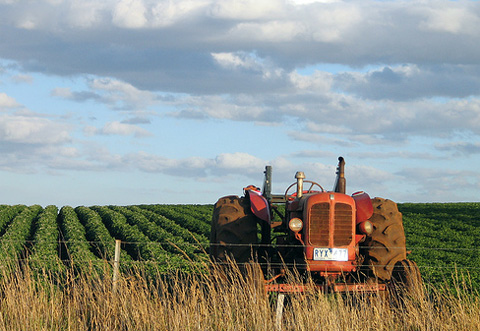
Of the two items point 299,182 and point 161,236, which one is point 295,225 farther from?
point 161,236

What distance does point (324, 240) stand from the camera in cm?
892

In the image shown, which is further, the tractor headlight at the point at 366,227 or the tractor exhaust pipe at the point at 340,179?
the tractor exhaust pipe at the point at 340,179

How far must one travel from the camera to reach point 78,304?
848 cm

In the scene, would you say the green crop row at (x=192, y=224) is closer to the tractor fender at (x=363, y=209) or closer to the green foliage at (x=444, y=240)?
the green foliage at (x=444, y=240)

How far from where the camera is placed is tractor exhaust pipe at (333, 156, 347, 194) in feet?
33.8

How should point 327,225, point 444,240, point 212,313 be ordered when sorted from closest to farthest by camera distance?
point 212,313, point 327,225, point 444,240

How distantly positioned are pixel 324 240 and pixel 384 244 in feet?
3.38

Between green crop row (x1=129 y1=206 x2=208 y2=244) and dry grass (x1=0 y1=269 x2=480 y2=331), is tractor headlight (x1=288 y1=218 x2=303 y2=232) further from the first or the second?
green crop row (x1=129 y1=206 x2=208 y2=244)

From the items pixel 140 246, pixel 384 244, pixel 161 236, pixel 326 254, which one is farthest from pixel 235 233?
pixel 161 236

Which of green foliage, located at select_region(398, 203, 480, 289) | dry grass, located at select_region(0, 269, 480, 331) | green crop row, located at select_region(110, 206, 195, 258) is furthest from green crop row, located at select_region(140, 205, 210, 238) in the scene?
dry grass, located at select_region(0, 269, 480, 331)

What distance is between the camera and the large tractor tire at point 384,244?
30.2ft

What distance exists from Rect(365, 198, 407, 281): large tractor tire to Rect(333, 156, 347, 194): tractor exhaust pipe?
81 cm

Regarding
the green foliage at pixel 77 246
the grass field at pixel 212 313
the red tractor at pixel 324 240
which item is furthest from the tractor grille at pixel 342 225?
the green foliage at pixel 77 246

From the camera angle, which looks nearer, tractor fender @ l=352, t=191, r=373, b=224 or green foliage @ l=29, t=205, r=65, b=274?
tractor fender @ l=352, t=191, r=373, b=224
